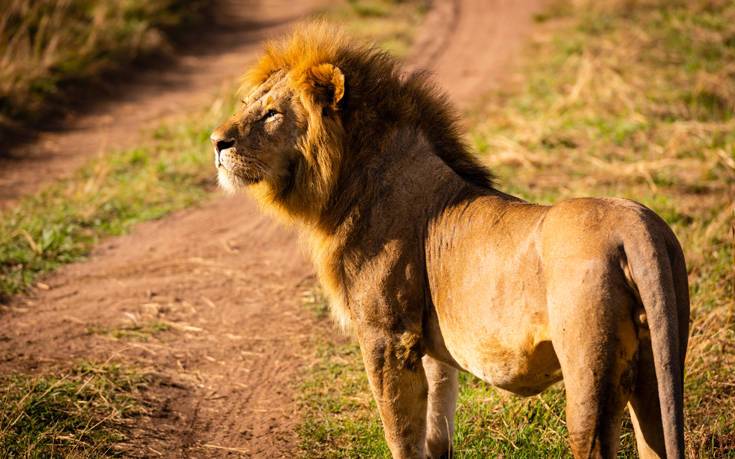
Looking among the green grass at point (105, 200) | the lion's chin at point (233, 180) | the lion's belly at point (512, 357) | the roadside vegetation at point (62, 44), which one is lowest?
the green grass at point (105, 200)

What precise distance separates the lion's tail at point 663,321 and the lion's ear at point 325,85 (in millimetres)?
1536

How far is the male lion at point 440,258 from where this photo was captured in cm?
223

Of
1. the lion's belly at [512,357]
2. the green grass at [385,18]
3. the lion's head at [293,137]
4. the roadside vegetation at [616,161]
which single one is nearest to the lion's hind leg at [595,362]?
the lion's belly at [512,357]

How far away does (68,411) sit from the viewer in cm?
375

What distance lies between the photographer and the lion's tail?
215 cm

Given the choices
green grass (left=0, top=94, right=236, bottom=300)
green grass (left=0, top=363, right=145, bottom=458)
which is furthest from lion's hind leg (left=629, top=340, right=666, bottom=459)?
green grass (left=0, top=94, right=236, bottom=300)

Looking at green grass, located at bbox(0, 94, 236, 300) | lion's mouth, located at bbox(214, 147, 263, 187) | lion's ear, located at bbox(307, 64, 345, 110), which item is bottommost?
green grass, located at bbox(0, 94, 236, 300)

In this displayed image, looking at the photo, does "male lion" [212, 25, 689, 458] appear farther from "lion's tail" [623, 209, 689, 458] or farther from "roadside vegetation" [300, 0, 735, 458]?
"roadside vegetation" [300, 0, 735, 458]

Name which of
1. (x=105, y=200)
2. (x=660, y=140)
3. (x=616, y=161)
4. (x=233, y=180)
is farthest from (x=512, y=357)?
(x=660, y=140)

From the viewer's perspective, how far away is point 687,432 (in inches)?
137

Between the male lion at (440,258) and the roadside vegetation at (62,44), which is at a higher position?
the male lion at (440,258)

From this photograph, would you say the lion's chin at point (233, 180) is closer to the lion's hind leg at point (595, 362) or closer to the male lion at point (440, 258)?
the male lion at point (440, 258)

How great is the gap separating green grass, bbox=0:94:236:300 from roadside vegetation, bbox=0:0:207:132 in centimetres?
170

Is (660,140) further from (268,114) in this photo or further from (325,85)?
(268,114)
